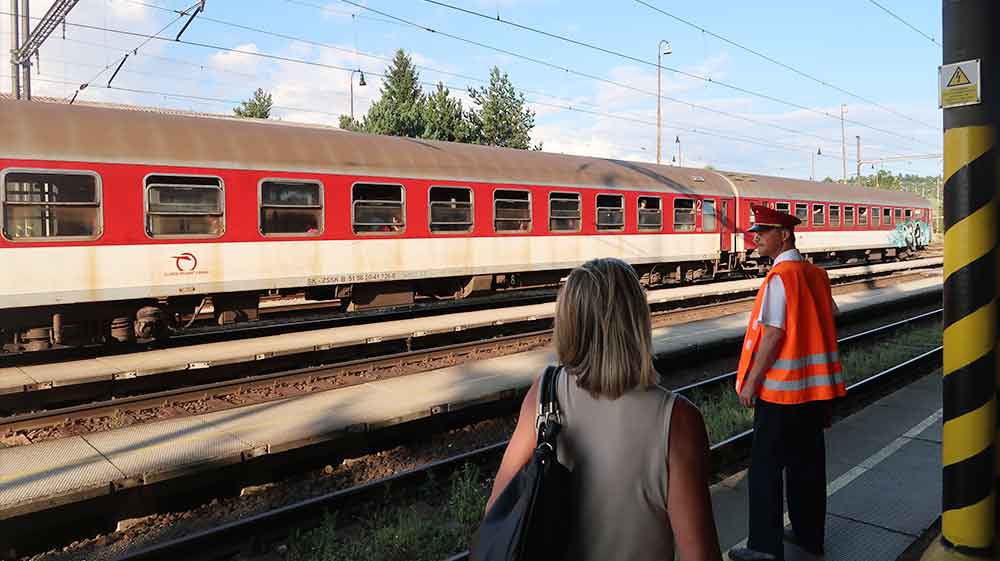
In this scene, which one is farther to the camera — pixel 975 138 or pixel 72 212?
pixel 72 212

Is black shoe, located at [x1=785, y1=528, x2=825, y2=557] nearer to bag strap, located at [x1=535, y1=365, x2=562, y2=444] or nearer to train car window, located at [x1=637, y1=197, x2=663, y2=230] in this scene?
bag strap, located at [x1=535, y1=365, x2=562, y2=444]

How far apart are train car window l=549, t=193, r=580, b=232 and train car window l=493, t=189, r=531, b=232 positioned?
64 cm

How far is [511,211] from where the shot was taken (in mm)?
14055

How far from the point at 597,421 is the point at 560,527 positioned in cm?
28

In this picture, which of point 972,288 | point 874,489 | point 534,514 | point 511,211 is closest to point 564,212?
point 511,211

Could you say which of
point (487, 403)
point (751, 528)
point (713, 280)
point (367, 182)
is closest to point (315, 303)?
point (367, 182)

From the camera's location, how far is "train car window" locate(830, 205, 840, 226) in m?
24.8

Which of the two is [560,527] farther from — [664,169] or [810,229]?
[810,229]

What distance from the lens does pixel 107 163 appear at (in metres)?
9.16

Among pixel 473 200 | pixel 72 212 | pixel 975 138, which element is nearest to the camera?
pixel 975 138

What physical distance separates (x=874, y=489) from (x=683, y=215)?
13929mm

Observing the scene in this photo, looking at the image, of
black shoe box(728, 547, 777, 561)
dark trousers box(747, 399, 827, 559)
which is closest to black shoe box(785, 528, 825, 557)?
dark trousers box(747, 399, 827, 559)

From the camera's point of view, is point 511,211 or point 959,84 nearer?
point 959,84

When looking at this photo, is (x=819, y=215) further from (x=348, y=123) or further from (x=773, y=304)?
(x=348, y=123)
